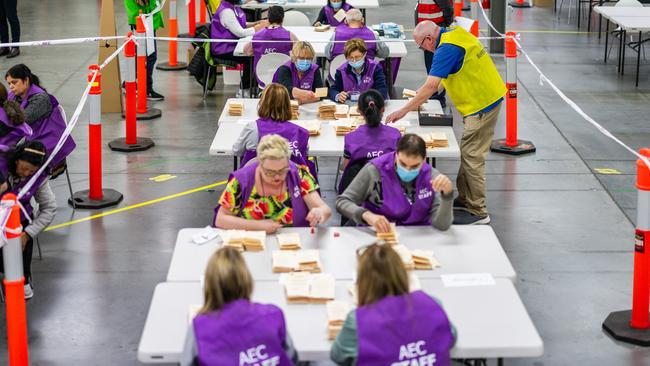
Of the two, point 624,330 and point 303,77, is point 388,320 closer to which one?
point 624,330

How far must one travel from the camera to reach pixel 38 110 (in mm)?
8141

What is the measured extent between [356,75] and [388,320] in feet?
17.7

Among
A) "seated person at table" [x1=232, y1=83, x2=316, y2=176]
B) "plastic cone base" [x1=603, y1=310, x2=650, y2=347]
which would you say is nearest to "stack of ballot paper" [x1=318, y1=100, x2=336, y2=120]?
"seated person at table" [x1=232, y1=83, x2=316, y2=176]

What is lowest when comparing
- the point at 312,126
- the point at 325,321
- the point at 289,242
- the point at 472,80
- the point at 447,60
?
the point at 325,321

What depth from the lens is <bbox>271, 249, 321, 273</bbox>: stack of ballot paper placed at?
5461mm

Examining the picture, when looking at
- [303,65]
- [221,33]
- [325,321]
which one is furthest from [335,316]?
[221,33]

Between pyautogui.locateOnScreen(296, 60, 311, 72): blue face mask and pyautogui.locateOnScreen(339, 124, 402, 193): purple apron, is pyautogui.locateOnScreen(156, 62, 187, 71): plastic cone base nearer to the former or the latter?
pyautogui.locateOnScreen(296, 60, 311, 72): blue face mask

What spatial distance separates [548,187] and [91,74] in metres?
4.06

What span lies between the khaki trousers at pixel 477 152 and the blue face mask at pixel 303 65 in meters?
1.72

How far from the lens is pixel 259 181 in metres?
6.18

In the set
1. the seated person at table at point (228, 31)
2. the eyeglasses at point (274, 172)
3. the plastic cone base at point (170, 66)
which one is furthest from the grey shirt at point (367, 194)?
the plastic cone base at point (170, 66)

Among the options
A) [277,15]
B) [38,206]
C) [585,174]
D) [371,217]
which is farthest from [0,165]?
[585,174]

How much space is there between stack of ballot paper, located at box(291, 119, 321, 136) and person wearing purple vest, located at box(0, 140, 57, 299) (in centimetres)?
204

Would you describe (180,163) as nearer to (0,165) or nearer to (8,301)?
(0,165)
